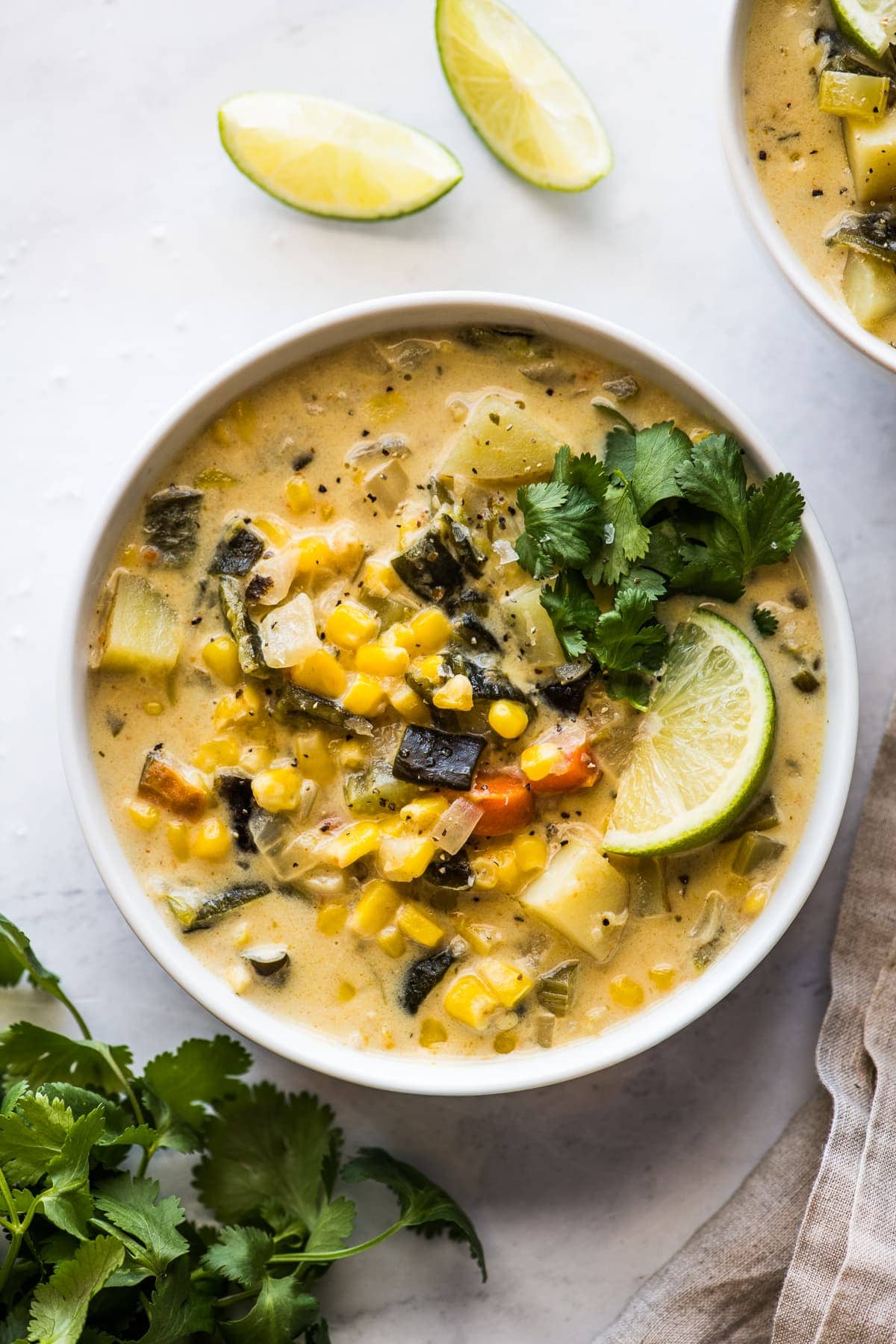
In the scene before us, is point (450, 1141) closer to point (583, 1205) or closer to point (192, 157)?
point (583, 1205)

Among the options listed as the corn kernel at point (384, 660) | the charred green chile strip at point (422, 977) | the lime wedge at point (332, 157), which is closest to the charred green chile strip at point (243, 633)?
the corn kernel at point (384, 660)

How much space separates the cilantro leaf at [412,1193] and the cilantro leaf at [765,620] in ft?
5.94

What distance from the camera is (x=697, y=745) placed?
10.4 ft

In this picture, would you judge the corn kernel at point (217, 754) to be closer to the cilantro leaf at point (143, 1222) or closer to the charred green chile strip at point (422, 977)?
the charred green chile strip at point (422, 977)

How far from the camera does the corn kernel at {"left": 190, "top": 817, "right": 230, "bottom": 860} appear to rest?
3268 mm

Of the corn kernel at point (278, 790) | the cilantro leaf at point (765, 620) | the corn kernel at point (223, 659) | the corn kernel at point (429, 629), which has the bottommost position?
the corn kernel at point (278, 790)

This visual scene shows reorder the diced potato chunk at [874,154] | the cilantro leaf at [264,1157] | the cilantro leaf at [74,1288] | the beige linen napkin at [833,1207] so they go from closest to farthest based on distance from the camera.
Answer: the cilantro leaf at [74,1288]
the diced potato chunk at [874,154]
the beige linen napkin at [833,1207]
the cilantro leaf at [264,1157]

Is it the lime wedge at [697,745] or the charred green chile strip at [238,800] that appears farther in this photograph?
the charred green chile strip at [238,800]

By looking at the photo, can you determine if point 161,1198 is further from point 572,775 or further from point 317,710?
point 572,775

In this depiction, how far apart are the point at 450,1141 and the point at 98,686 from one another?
1694mm

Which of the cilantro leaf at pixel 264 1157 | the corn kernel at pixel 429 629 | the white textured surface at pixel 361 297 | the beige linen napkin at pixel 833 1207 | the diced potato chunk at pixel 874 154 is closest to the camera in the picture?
the diced potato chunk at pixel 874 154

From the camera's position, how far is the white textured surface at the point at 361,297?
365 centimetres

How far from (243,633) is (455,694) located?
578 millimetres

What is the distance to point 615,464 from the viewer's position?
3223 mm
